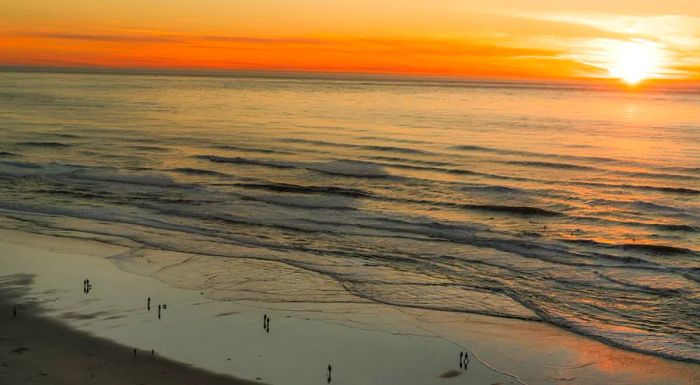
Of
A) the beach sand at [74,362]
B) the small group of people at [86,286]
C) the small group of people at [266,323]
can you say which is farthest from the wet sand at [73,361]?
the small group of people at [266,323]

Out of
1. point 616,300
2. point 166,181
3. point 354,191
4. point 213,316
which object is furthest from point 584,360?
point 166,181

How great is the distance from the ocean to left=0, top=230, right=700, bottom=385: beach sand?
35.3 inches

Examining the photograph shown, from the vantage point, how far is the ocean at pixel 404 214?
16.6 metres

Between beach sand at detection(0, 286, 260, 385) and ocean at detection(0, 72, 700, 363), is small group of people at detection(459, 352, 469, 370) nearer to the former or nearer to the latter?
ocean at detection(0, 72, 700, 363)

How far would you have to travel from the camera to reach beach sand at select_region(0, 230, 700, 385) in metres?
11.8

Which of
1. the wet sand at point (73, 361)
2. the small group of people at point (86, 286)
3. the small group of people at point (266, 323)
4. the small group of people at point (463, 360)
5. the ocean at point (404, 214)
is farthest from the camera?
the ocean at point (404, 214)

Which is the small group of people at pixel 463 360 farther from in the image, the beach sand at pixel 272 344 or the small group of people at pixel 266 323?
the small group of people at pixel 266 323

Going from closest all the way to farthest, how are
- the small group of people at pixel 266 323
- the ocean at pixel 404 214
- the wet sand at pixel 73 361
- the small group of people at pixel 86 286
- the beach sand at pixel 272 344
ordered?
the wet sand at pixel 73 361
the beach sand at pixel 272 344
the small group of people at pixel 266 323
the small group of people at pixel 86 286
the ocean at pixel 404 214

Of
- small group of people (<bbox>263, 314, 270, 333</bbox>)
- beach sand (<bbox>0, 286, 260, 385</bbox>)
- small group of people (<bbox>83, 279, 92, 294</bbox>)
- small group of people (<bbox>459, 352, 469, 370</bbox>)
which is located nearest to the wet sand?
beach sand (<bbox>0, 286, 260, 385</bbox>)

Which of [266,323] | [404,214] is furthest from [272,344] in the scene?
[404,214]

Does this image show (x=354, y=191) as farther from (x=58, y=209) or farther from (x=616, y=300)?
(x=616, y=300)

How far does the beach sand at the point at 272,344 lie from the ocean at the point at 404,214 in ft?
2.94

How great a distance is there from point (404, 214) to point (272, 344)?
13.3 metres

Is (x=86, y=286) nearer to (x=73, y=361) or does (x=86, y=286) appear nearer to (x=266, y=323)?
(x=73, y=361)
